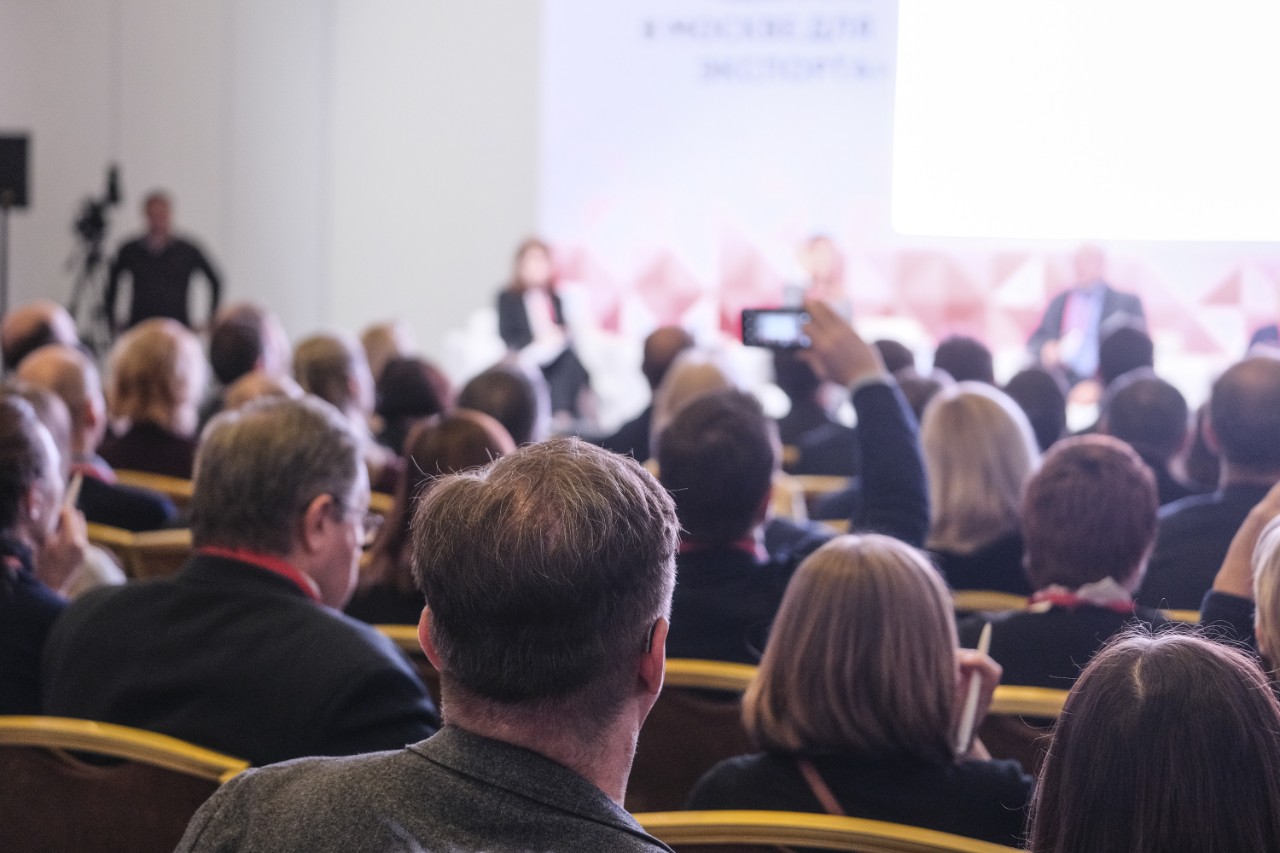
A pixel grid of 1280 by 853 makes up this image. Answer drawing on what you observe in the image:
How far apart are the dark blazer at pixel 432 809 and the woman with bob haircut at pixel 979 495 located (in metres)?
2.41

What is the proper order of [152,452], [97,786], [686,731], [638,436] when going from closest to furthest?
[97,786], [686,731], [152,452], [638,436]

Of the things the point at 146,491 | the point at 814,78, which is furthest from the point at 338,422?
the point at 814,78

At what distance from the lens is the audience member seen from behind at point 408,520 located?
2.97 metres

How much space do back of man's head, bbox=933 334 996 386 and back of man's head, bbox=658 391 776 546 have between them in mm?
2818

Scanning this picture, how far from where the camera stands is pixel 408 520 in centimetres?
298

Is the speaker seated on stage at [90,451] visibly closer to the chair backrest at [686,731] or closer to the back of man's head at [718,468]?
the back of man's head at [718,468]

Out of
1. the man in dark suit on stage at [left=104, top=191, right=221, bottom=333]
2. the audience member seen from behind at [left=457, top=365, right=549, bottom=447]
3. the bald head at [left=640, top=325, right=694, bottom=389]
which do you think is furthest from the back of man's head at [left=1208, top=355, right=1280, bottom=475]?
the man in dark suit on stage at [left=104, top=191, right=221, bottom=333]

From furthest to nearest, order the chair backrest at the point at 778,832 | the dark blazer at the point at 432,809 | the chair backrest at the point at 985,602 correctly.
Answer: the chair backrest at the point at 985,602, the chair backrest at the point at 778,832, the dark blazer at the point at 432,809

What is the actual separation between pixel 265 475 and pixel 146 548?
112 centimetres

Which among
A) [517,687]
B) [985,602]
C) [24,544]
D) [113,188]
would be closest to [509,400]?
[985,602]

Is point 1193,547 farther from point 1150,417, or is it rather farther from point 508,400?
point 508,400

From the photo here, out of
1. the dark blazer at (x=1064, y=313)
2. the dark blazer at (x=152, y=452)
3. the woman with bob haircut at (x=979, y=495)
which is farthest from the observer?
the dark blazer at (x=1064, y=313)

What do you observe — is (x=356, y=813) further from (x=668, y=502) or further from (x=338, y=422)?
(x=338, y=422)

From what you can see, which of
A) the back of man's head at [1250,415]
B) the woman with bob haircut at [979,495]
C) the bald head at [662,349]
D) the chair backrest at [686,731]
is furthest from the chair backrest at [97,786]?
the bald head at [662,349]
